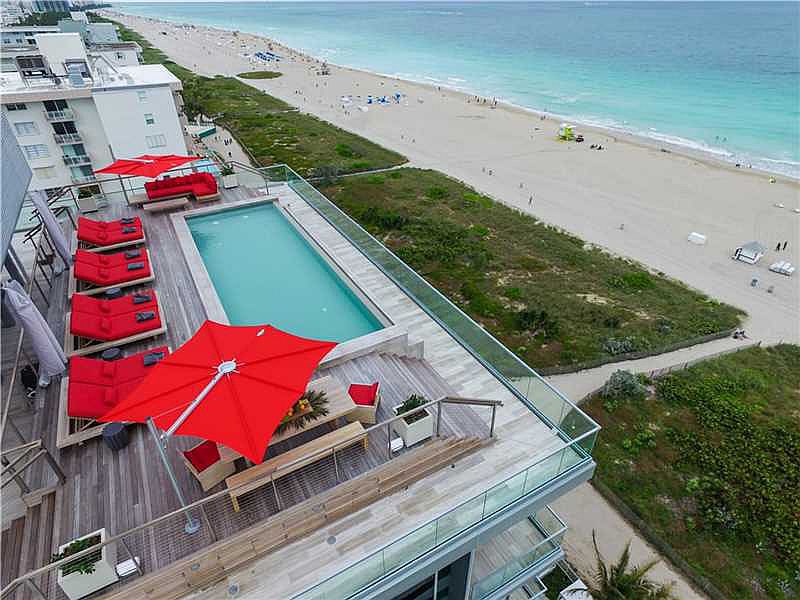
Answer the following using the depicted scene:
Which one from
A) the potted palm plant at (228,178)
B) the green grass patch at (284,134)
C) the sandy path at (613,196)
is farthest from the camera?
the green grass patch at (284,134)

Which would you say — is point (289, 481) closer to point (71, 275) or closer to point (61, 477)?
point (61, 477)

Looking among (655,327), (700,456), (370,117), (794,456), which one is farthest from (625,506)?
(370,117)

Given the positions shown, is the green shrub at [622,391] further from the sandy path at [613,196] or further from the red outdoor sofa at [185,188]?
the red outdoor sofa at [185,188]

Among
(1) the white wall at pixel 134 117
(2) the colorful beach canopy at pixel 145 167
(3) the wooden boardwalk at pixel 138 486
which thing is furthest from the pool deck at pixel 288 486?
(1) the white wall at pixel 134 117

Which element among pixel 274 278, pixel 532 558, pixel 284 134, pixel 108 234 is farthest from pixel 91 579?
pixel 284 134

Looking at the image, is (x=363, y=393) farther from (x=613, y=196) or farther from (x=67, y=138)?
(x=613, y=196)

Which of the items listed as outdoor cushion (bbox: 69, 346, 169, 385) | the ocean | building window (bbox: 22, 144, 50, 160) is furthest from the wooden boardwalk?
the ocean
